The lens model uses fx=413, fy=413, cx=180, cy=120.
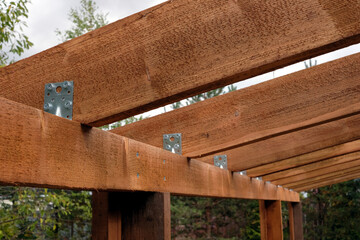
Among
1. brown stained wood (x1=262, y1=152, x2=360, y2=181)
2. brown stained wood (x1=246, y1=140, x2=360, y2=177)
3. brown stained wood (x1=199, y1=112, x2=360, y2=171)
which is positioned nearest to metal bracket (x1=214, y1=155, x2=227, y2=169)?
brown stained wood (x1=199, y1=112, x2=360, y2=171)

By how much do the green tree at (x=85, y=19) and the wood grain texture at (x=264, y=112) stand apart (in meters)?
11.9

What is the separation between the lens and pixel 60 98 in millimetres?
1345

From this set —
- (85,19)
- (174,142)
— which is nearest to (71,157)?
(174,142)

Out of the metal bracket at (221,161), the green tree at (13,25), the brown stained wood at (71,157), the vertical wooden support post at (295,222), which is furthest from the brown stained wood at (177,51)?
Answer: the vertical wooden support post at (295,222)

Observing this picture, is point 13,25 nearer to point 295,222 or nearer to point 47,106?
point 47,106

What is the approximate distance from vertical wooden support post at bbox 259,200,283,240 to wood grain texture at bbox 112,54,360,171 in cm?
448

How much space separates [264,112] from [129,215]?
94 centimetres

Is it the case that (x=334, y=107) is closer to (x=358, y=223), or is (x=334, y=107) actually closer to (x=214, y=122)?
(x=214, y=122)

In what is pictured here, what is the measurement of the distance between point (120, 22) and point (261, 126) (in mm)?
1271

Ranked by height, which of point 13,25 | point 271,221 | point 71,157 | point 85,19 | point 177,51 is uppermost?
point 85,19

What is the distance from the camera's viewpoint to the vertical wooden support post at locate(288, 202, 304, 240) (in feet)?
31.3

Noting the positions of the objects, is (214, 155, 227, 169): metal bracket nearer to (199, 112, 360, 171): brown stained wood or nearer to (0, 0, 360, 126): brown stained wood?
(199, 112, 360, 171): brown stained wood

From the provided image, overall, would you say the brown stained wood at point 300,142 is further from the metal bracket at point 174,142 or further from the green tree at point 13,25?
Answer: the green tree at point 13,25

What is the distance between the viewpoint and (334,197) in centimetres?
1594
